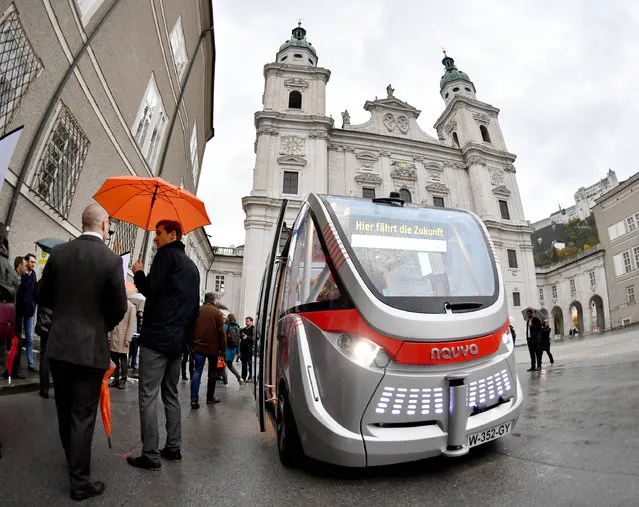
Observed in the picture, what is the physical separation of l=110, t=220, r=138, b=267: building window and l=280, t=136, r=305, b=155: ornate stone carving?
1870 centimetres

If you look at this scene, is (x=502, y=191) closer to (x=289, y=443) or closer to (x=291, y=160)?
(x=291, y=160)

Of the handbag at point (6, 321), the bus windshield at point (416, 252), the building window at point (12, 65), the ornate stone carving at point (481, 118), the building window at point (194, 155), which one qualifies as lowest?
the handbag at point (6, 321)

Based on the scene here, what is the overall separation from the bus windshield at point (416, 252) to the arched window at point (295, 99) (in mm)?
31189

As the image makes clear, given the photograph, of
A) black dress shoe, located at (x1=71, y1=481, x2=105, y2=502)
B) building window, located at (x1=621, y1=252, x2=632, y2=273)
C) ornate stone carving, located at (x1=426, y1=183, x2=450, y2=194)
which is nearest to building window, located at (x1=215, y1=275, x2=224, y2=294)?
ornate stone carving, located at (x1=426, y1=183, x2=450, y2=194)

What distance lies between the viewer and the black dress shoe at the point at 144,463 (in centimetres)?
265

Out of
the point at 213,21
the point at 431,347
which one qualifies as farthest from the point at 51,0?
the point at 213,21

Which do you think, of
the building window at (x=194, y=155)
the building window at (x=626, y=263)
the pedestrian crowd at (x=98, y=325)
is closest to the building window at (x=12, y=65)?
the pedestrian crowd at (x=98, y=325)

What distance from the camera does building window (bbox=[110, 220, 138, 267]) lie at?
35.2ft

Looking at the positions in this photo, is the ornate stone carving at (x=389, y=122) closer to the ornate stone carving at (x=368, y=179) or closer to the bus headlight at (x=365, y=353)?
the ornate stone carving at (x=368, y=179)

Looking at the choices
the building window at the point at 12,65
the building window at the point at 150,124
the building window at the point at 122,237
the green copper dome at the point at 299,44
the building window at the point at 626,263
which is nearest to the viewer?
the building window at the point at 12,65

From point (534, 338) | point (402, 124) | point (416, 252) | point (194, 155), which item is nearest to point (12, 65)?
point (416, 252)

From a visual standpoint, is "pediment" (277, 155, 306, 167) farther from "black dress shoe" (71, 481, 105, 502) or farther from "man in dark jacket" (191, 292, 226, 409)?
"black dress shoe" (71, 481, 105, 502)

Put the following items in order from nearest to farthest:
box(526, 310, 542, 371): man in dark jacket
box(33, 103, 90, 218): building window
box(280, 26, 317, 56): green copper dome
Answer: box(33, 103, 90, 218): building window
box(526, 310, 542, 371): man in dark jacket
box(280, 26, 317, 56): green copper dome

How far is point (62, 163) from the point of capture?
747 centimetres
